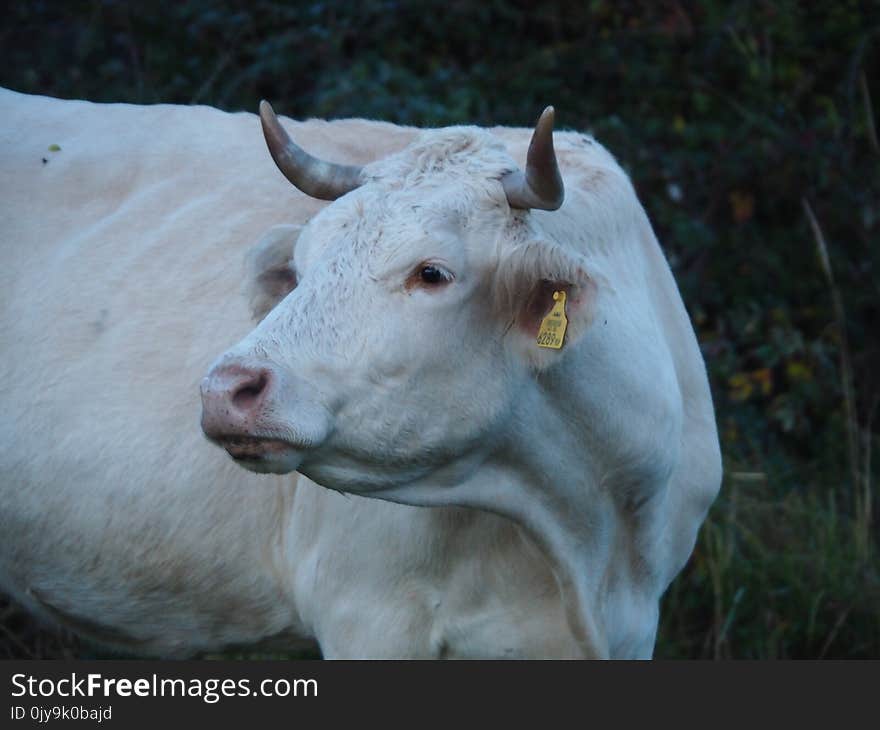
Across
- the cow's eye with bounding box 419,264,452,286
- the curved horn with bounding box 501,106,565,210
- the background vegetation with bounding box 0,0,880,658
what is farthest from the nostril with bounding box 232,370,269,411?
the background vegetation with bounding box 0,0,880,658

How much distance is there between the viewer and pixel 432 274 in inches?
116

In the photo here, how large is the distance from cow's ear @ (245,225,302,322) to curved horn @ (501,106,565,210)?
2.17 feet

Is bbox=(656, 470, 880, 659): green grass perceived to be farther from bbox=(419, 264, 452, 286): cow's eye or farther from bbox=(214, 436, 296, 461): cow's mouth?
bbox=(214, 436, 296, 461): cow's mouth

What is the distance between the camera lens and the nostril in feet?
8.99

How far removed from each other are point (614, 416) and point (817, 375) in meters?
3.35

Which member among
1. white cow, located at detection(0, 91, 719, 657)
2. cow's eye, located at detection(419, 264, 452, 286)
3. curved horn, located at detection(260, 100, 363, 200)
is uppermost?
curved horn, located at detection(260, 100, 363, 200)

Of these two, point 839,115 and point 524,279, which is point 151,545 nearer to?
point 524,279

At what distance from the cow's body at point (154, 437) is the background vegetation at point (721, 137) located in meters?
1.39

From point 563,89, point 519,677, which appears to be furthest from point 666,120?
point 519,677

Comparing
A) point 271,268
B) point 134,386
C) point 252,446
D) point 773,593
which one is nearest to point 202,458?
point 134,386

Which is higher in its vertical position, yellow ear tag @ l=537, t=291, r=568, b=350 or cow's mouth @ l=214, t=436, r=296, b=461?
yellow ear tag @ l=537, t=291, r=568, b=350

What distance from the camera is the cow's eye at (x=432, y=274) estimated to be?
2.94m

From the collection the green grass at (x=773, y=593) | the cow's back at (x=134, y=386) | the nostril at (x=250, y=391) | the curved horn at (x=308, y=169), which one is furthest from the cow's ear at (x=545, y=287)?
the green grass at (x=773, y=593)

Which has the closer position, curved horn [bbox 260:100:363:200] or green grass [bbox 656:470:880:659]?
curved horn [bbox 260:100:363:200]
